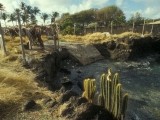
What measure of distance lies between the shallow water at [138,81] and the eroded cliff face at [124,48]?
68.8 inches

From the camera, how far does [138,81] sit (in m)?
23.2

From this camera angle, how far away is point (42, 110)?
12719 millimetres

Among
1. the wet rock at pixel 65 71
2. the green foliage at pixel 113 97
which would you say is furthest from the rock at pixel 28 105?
the wet rock at pixel 65 71

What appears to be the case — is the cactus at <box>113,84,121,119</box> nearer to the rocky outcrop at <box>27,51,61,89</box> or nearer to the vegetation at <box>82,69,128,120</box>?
the vegetation at <box>82,69,128,120</box>

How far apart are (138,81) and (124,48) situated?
1123 centimetres

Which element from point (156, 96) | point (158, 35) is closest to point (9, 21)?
point (158, 35)

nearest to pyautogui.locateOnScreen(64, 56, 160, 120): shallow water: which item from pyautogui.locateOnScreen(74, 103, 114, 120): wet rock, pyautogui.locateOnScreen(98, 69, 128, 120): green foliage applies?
pyautogui.locateOnScreen(98, 69, 128, 120): green foliage

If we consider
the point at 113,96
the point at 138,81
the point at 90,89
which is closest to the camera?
the point at 113,96

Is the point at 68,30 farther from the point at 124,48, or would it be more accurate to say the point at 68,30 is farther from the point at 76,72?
the point at 76,72

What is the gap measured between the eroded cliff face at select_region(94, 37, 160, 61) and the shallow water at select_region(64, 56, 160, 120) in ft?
5.73

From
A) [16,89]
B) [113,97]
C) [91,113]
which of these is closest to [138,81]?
[113,97]

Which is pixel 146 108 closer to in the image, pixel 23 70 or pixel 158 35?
pixel 23 70

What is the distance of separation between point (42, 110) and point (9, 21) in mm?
64978

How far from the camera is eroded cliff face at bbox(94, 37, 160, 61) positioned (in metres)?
33.1
